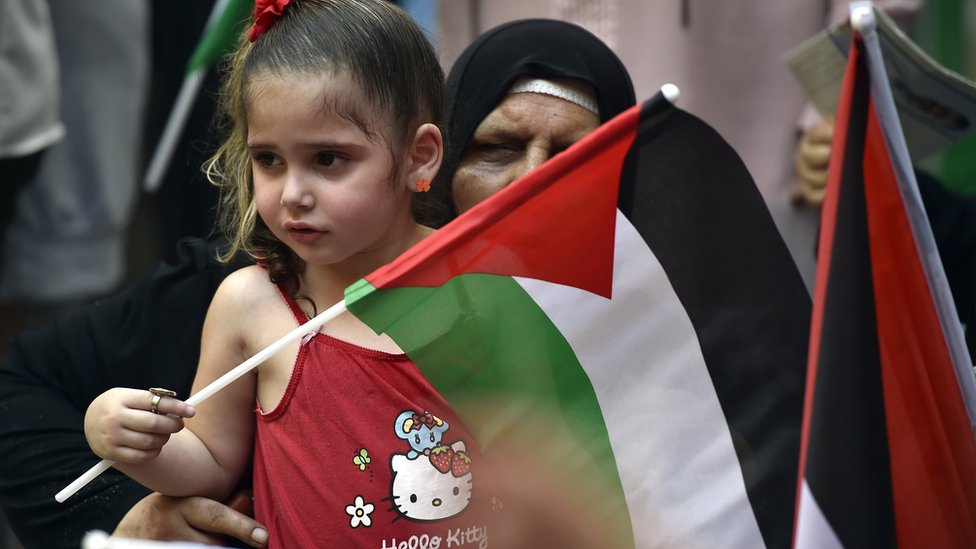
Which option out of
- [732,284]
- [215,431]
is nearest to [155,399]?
[215,431]

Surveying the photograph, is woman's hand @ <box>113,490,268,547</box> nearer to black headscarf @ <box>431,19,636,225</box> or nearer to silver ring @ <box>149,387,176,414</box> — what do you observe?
silver ring @ <box>149,387,176,414</box>

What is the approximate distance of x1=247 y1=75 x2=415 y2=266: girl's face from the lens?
7.18 feet

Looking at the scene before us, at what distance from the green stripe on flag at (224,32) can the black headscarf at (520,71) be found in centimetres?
100

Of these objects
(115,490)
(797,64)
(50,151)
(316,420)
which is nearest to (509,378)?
(316,420)

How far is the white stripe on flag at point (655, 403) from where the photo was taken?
2.02 metres

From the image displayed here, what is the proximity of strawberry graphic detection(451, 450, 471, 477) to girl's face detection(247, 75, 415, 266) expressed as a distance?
376 millimetres

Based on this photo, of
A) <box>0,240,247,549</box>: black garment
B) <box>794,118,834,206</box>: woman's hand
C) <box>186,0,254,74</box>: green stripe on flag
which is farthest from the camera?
<box>186,0,254,74</box>: green stripe on flag

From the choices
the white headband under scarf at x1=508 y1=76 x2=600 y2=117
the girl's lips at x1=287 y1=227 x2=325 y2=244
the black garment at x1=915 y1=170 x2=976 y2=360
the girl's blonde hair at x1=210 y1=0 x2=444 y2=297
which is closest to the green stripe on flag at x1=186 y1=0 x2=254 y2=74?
the white headband under scarf at x1=508 y1=76 x2=600 y2=117

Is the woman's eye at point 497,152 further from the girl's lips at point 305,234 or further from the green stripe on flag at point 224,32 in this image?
the green stripe on flag at point 224,32

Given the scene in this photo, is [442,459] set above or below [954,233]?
below

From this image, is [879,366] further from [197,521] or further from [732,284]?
[197,521]

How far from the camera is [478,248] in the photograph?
2055 mm

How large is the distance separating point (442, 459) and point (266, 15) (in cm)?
83

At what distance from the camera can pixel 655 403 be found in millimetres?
2039
